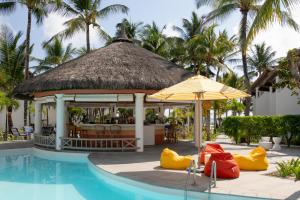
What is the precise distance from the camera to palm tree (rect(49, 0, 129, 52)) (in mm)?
27469

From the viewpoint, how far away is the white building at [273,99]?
22672 millimetres

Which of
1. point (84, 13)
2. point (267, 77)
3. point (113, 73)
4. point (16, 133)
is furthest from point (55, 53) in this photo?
point (113, 73)

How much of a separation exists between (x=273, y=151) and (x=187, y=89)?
8201 millimetres

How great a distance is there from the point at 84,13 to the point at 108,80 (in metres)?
14.2

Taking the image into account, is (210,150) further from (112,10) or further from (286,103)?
(112,10)

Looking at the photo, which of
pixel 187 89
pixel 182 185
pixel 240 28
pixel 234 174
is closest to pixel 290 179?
pixel 234 174

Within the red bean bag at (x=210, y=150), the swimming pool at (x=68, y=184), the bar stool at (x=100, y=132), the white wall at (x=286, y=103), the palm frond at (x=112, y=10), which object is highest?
the palm frond at (x=112, y=10)

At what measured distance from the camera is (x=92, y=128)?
17531 millimetres

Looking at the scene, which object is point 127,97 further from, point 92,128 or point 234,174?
point 234,174

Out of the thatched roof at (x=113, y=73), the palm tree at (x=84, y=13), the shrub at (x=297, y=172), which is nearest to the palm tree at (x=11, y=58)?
the palm tree at (x=84, y=13)

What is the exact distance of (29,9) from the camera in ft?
81.0

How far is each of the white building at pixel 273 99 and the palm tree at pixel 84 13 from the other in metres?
11.7

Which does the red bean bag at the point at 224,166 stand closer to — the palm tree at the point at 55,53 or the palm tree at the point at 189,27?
the palm tree at the point at 189,27

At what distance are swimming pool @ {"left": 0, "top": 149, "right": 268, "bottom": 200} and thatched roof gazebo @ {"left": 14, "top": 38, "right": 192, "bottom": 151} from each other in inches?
79.1
